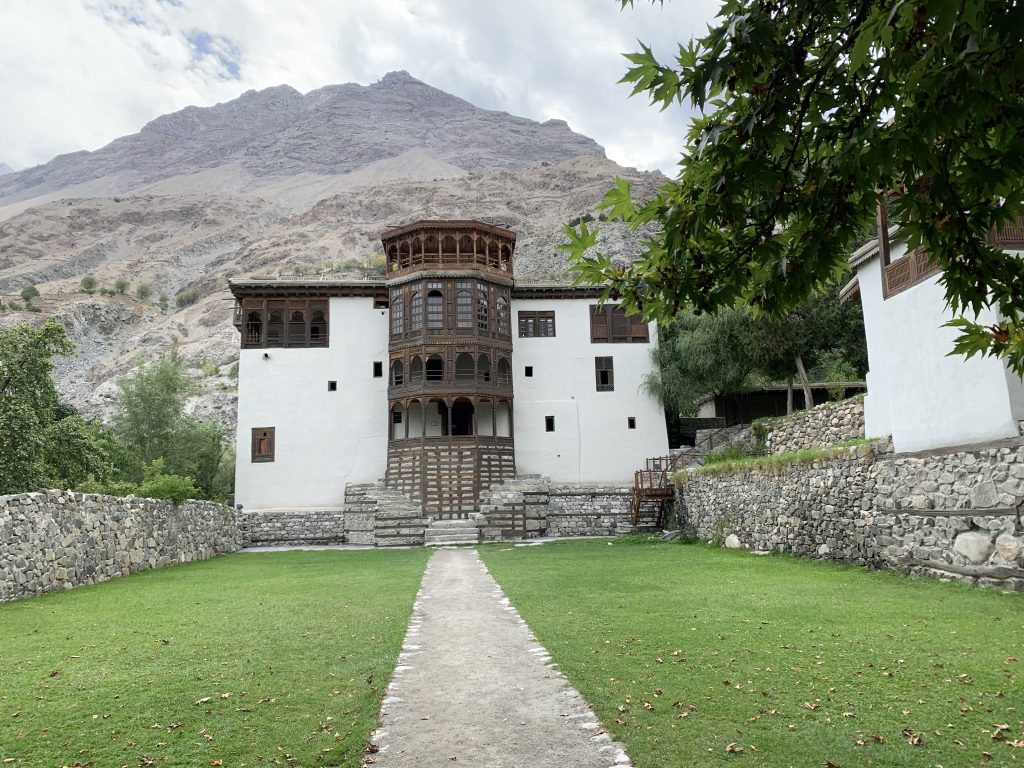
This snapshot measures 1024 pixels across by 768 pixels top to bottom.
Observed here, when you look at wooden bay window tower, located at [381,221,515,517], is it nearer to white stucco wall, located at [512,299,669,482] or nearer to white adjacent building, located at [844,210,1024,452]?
white stucco wall, located at [512,299,669,482]

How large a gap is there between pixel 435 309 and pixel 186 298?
68935 millimetres

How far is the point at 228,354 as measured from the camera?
6531 centimetres

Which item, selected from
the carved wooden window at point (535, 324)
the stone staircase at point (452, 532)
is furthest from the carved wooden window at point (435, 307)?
the stone staircase at point (452, 532)

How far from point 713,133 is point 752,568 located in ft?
38.4

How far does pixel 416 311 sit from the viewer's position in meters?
29.5

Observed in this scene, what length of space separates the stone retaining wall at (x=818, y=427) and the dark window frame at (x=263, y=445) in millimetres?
19990

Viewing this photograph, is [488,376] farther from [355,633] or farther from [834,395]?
[355,633]

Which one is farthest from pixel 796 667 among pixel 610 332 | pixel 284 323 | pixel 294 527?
pixel 284 323

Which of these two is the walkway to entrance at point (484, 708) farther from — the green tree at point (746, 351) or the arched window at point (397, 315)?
the arched window at point (397, 315)

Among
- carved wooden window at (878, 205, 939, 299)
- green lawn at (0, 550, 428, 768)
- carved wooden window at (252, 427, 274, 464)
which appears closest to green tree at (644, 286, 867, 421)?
carved wooden window at (878, 205, 939, 299)

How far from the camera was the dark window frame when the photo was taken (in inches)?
1167

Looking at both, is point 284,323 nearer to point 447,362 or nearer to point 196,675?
point 447,362

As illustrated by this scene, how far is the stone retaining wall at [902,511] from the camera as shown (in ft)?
31.2

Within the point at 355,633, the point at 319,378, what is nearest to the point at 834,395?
the point at 319,378
